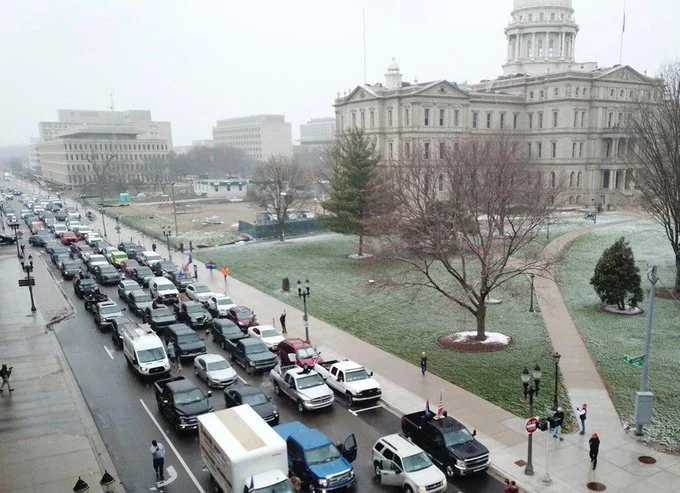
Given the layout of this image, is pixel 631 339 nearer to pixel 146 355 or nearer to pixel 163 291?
pixel 146 355

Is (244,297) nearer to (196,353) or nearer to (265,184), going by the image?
(196,353)

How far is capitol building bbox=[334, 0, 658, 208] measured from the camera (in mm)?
87875

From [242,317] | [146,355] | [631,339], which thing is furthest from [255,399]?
[631,339]

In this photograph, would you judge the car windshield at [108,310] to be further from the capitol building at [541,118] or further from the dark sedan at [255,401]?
the capitol building at [541,118]

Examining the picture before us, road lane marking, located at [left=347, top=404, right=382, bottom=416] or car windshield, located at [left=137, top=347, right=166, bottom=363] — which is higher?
car windshield, located at [left=137, top=347, right=166, bottom=363]

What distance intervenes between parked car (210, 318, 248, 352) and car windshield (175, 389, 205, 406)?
24.1 ft

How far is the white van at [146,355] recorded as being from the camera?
24938 mm

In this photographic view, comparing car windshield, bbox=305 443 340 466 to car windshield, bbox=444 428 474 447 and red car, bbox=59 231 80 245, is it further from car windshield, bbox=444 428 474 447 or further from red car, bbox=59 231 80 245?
red car, bbox=59 231 80 245

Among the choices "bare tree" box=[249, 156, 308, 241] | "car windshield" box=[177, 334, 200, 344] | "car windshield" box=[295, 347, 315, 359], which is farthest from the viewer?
"bare tree" box=[249, 156, 308, 241]

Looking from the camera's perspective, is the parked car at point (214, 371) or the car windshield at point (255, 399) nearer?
the car windshield at point (255, 399)

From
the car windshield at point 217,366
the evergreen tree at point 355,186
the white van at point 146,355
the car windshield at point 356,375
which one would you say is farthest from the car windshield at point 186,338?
the evergreen tree at point 355,186

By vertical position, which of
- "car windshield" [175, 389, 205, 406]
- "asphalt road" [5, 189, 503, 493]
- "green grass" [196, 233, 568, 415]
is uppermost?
"car windshield" [175, 389, 205, 406]

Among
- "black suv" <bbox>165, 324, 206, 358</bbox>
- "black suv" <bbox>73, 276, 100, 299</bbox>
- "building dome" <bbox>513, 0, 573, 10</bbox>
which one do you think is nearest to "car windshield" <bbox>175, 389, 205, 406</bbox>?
"black suv" <bbox>165, 324, 206, 358</bbox>

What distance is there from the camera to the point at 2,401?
896 inches
